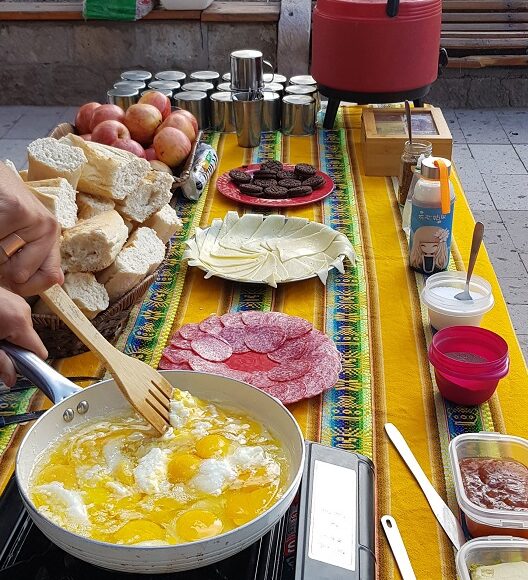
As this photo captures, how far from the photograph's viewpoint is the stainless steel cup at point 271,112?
8.18 ft

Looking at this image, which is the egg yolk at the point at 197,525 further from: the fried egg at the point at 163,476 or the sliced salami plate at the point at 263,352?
the sliced salami plate at the point at 263,352

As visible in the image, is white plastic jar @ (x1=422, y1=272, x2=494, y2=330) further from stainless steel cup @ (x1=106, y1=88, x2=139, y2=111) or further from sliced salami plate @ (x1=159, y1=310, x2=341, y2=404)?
stainless steel cup @ (x1=106, y1=88, x2=139, y2=111)

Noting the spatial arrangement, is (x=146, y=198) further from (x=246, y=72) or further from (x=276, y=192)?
(x=246, y=72)

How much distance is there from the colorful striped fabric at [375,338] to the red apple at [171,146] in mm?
126

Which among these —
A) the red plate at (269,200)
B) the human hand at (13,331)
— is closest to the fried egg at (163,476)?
the human hand at (13,331)

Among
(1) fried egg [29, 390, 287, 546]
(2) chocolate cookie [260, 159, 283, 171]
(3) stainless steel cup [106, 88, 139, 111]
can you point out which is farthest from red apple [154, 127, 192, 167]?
(1) fried egg [29, 390, 287, 546]

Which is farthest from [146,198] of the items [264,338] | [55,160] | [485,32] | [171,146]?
[485,32]

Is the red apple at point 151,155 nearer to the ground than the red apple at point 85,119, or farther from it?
nearer to the ground

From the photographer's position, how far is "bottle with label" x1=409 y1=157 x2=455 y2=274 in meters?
1.48

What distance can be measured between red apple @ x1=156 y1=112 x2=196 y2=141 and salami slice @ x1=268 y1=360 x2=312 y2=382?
3.37 ft

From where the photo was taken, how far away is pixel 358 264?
64.6 inches

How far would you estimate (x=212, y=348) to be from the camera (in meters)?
1.31

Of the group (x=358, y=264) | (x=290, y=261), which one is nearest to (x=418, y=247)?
(x=358, y=264)

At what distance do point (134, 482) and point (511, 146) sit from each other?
384cm
